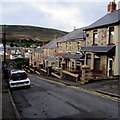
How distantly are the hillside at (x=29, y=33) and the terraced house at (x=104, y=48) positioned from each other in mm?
131247

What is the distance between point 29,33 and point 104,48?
160 metres

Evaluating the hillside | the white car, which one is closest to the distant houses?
the white car

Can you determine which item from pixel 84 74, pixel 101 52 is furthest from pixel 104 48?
pixel 84 74

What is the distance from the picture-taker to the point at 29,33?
180m

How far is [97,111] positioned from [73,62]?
2570cm

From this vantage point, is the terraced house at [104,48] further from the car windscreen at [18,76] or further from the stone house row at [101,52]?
the car windscreen at [18,76]

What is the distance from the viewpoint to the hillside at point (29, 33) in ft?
539

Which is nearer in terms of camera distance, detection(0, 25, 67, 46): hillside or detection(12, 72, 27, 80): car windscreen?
detection(12, 72, 27, 80): car windscreen

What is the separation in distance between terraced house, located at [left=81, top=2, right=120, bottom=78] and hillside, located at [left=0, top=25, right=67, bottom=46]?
131 metres

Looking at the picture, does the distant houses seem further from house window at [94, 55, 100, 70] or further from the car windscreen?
the car windscreen

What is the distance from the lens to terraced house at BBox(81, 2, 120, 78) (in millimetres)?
23547

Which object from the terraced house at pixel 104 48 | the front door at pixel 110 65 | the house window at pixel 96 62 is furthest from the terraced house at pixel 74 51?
the front door at pixel 110 65

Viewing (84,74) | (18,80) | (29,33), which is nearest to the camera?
(18,80)

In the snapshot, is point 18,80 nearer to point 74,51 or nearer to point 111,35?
point 111,35
